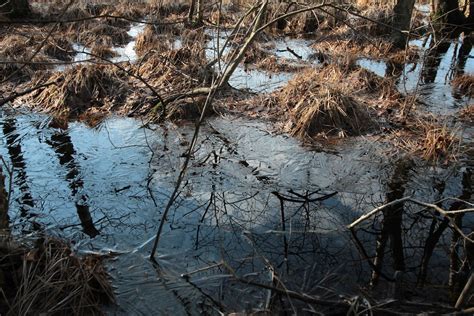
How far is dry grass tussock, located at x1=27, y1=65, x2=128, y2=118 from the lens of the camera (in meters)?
7.10

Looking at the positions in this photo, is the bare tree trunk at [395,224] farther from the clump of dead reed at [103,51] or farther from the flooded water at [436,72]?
the clump of dead reed at [103,51]

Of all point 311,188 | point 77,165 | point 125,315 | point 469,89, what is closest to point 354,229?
point 311,188

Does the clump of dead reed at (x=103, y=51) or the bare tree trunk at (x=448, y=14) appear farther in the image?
the bare tree trunk at (x=448, y=14)

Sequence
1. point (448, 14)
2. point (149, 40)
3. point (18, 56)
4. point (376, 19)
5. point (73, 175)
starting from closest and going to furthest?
point (73, 175) → point (18, 56) → point (149, 40) → point (376, 19) → point (448, 14)

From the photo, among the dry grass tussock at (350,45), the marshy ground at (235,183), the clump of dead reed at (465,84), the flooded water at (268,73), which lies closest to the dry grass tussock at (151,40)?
the marshy ground at (235,183)

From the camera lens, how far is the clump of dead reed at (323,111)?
20.7 feet

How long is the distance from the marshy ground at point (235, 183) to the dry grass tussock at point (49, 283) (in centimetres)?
1

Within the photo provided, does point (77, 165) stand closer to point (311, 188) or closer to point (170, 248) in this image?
point (170, 248)

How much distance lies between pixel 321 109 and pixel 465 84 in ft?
10.2

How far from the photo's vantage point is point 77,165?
5.47 m

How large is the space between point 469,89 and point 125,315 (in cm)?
685

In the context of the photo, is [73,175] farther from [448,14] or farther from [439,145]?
[448,14]

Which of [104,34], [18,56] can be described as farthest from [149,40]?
[18,56]

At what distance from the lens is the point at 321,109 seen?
21.1 ft
